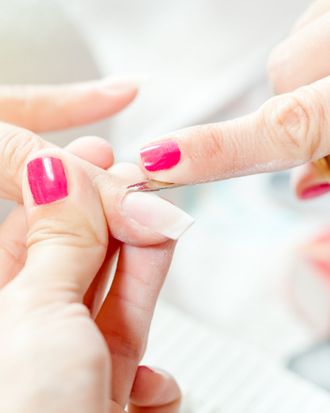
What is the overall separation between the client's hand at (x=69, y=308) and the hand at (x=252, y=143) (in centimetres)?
7

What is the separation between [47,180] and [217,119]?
37.4 inches

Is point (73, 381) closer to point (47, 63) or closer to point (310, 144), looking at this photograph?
point (310, 144)

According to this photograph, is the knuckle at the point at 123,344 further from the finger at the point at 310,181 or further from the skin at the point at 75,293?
the finger at the point at 310,181

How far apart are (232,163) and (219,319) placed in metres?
0.69

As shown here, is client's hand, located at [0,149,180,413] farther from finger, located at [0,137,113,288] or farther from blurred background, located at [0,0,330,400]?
blurred background, located at [0,0,330,400]

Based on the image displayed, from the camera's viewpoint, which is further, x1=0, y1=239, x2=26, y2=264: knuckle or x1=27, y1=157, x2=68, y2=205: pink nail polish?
x1=0, y1=239, x2=26, y2=264: knuckle

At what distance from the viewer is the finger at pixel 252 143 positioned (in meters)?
0.53

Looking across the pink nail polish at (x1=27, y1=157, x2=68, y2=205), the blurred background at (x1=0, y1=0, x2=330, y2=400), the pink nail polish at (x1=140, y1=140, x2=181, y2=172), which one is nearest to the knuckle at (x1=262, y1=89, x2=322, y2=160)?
the pink nail polish at (x1=140, y1=140, x2=181, y2=172)

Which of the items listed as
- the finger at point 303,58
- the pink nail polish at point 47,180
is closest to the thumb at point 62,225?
the pink nail polish at point 47,180

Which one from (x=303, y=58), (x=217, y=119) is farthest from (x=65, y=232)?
(x=217, y=119)

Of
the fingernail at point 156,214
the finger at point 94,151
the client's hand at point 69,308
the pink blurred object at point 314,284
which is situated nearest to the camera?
the client's hand at point 69,308

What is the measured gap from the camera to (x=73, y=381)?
384mm

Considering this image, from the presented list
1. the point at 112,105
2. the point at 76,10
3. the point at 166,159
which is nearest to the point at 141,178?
the point at 166,159

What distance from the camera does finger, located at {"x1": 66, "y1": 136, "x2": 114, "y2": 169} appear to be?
0.61 metres
